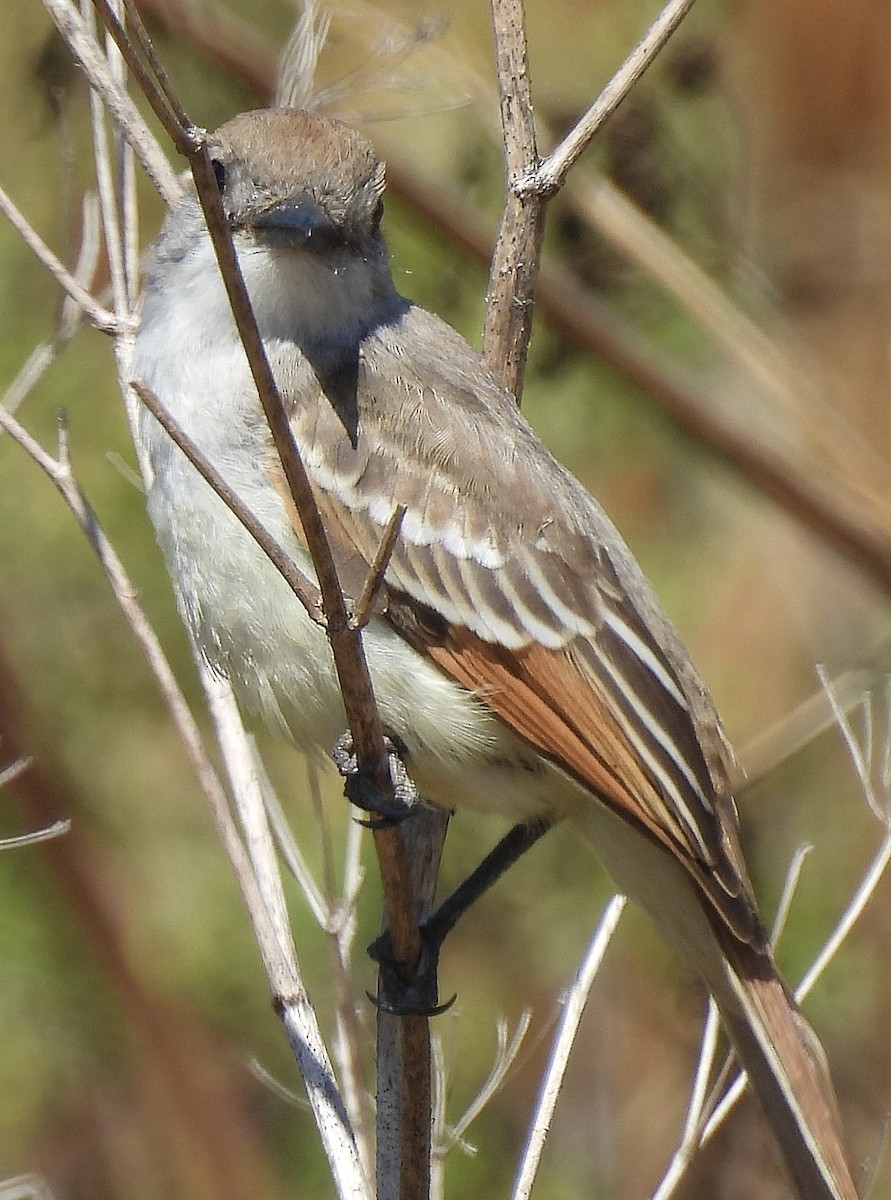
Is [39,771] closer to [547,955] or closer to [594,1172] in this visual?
[547,955]

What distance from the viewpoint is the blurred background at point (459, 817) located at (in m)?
4.46

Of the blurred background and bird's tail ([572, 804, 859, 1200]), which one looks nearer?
bird's tail ([572, 804, 859, 1200])

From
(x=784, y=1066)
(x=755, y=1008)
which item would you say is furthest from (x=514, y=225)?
(x=784, y=1066)

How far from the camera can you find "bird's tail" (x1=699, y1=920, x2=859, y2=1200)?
2643mm

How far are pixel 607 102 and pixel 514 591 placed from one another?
90cm

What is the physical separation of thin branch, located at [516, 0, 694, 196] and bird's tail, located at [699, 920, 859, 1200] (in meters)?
1.40

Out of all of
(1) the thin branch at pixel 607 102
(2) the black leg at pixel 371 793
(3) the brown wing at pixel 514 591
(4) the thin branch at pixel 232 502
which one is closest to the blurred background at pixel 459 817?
(1) the thin branch at pixel 607 102

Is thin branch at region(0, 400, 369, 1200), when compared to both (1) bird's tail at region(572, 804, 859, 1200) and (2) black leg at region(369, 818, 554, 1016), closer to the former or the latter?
(2) black leg at region(369, 818, 554, 1016)

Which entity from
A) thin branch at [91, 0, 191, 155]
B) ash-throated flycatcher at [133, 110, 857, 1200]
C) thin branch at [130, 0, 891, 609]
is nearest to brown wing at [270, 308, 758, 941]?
ash-throated flycatcher at [133, 110, 857, 1200]

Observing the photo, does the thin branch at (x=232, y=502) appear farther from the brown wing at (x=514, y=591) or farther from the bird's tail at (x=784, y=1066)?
the bird's tail at (x=784, y=1066)

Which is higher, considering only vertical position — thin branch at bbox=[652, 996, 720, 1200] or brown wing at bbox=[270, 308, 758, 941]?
brown wing at bbox=[270, 308, 758, 941]

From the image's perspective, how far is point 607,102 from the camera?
2.86m

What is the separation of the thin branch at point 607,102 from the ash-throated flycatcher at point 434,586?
0.33 metres

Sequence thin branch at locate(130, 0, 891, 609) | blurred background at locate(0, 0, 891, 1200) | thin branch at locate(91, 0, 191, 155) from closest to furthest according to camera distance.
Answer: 1. thin branch at locate(91, 0, 191, 155)
2. thin branch at locate(130, 0, 891, 609)
3. blurred background at locate(0, 0, 891, 1200)
